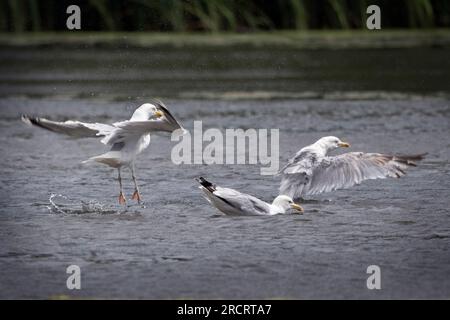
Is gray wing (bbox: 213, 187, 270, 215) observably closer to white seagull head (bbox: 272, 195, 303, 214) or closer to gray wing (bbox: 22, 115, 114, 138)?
white seagull head (bbox: 272, 195, 303, 214)

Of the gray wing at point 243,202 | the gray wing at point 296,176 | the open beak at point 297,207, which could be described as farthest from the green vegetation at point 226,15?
the gray wing at point 243,202

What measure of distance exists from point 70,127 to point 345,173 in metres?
2.53

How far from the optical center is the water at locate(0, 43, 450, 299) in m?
8.62

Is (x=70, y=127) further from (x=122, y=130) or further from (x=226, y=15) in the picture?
(x=226, y=15)

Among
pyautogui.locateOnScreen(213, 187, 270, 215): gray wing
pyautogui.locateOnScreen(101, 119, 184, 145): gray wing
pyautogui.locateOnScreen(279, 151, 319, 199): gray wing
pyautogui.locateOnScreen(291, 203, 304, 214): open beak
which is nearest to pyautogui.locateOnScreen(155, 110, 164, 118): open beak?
pyautogui.locateOnScreen(101, 119, 184, 145): gray wing

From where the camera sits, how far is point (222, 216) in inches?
427

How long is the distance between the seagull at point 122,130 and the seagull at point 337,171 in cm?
134

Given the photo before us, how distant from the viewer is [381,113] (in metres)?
18.0

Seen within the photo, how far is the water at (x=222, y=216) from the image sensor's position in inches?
339

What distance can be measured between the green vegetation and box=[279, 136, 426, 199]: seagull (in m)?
15.7

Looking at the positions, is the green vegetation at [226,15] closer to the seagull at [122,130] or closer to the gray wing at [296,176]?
the seagull at [122,130]

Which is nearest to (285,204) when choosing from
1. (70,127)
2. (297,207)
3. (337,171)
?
(297,207)

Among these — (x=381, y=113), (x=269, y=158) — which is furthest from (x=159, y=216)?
(x=381, y=113)

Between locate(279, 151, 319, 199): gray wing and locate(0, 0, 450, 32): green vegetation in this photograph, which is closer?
locate(279, 151, 319, 199): gray wing
